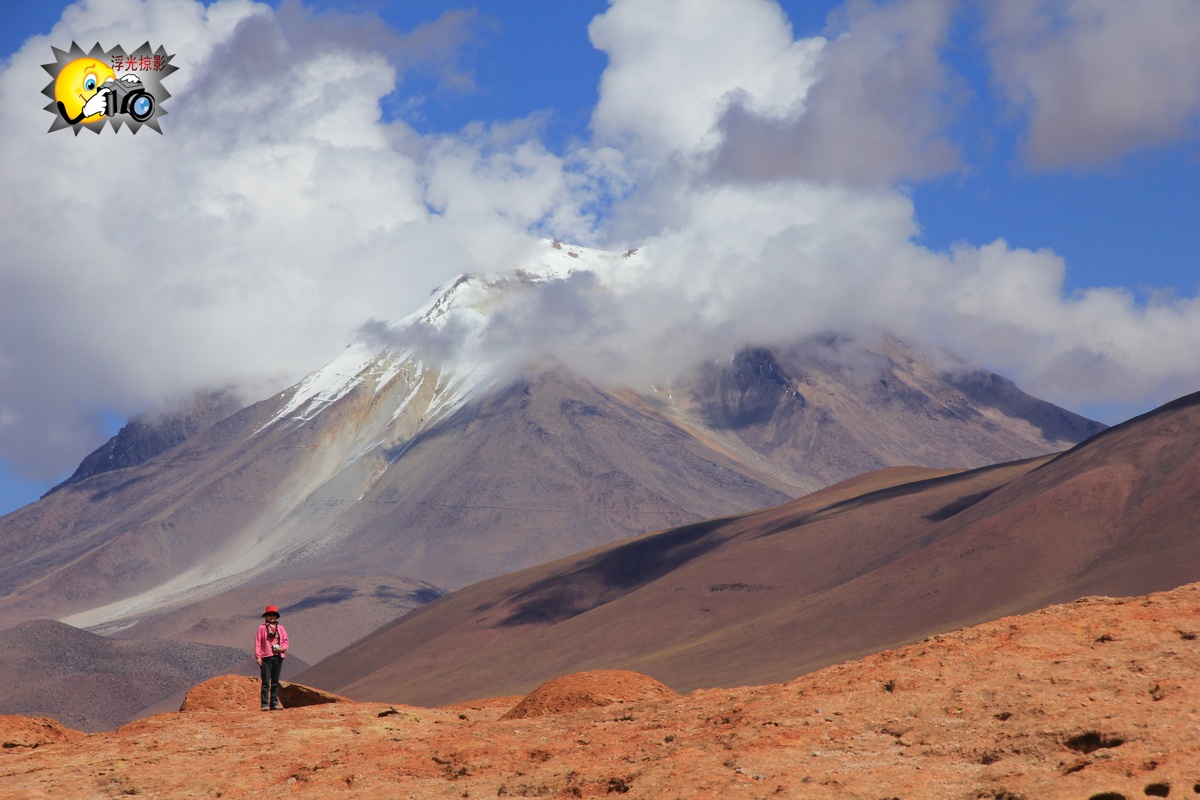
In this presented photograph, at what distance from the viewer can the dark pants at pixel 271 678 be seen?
2258 centimetres

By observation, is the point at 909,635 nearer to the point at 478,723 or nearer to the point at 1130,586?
the point at 1130,586

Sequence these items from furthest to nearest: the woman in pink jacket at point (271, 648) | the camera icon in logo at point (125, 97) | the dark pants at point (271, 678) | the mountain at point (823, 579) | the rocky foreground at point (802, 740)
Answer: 1. the mountain at point (823, 579)
2. the camera icon in logo at point (125, 97)
3. the dark pants at point (271, 678)
4. the woman in pink jacket at point (271, 648)
5. the rocky foreground at point (802, 740)

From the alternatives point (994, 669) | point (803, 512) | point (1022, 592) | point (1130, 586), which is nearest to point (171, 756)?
point (994, 669)

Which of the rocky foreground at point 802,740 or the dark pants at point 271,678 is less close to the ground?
the dark pants at point 271,678

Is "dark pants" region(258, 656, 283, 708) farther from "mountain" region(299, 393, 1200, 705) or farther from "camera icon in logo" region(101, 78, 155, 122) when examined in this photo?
"mountain" region(299, 393, 1200, 705)

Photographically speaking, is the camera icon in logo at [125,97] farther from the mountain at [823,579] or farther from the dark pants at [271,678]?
the mountain at [823,579]

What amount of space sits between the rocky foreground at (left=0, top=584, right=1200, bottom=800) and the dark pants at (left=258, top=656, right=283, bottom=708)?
3.63 feet

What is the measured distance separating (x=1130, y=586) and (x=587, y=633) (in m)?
45.9

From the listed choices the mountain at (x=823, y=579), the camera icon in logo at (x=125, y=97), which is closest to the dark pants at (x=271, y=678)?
the camera icon in logo at (x=125, y=97)

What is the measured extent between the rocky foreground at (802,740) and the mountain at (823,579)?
177 ft

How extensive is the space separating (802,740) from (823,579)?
294 feet

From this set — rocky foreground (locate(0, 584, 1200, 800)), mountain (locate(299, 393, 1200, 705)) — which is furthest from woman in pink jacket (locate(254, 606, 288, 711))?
mountain (locate(299, 393, 1200, 705))

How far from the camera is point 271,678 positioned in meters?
23.1

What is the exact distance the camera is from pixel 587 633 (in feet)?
349
